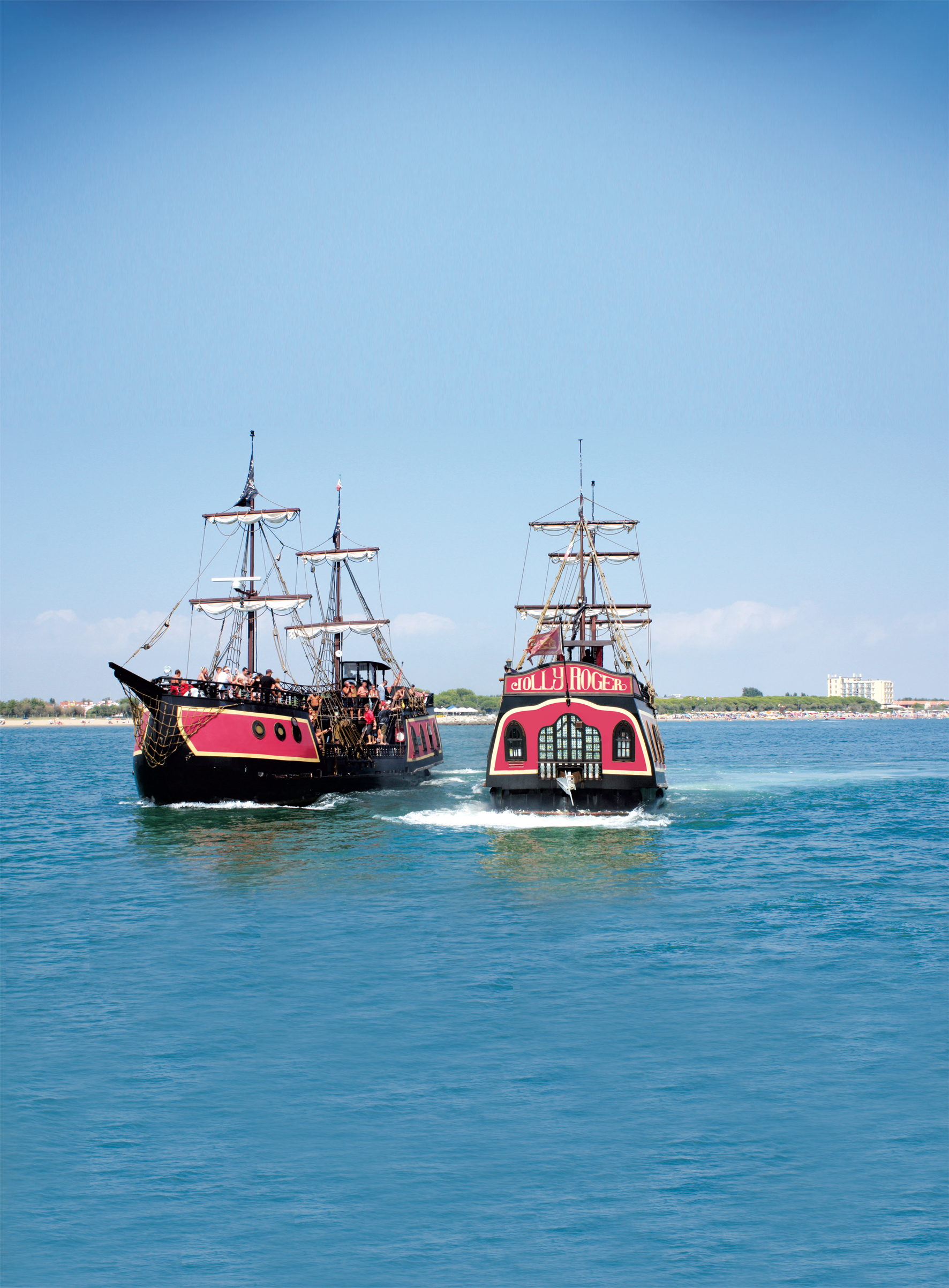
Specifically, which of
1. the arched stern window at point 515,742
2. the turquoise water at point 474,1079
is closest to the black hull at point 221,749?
the arched stern window at point 515,742

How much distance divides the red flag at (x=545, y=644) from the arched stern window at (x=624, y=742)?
17.0 feet

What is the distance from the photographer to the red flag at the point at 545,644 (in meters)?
43.8

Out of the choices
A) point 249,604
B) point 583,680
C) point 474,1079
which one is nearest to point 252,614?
point 249,604

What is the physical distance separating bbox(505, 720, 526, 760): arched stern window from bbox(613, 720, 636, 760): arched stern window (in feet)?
11.2

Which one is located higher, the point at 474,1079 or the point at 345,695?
the point at 345,695

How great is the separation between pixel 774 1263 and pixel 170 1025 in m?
9.02

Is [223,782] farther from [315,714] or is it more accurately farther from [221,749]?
[315,714]

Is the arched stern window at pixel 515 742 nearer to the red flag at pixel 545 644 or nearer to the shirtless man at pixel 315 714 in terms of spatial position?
the red flag at pixel 545 644

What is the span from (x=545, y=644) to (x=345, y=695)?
54.1 feet

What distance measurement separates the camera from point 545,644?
43594 millimetres

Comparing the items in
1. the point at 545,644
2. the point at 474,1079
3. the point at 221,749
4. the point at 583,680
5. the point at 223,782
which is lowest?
the point at 474,1079

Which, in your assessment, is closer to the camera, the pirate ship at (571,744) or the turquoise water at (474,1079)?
the turquoise water at (474,1079)

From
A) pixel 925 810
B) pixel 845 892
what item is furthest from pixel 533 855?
pixel 925 810

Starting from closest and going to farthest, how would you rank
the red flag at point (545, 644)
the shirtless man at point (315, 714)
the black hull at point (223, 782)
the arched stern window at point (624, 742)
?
the arched stern window at point (624, 742), the black hull at point (223, 782), the red flag at point (545, 644), the shirtless man at point (315, 714)
